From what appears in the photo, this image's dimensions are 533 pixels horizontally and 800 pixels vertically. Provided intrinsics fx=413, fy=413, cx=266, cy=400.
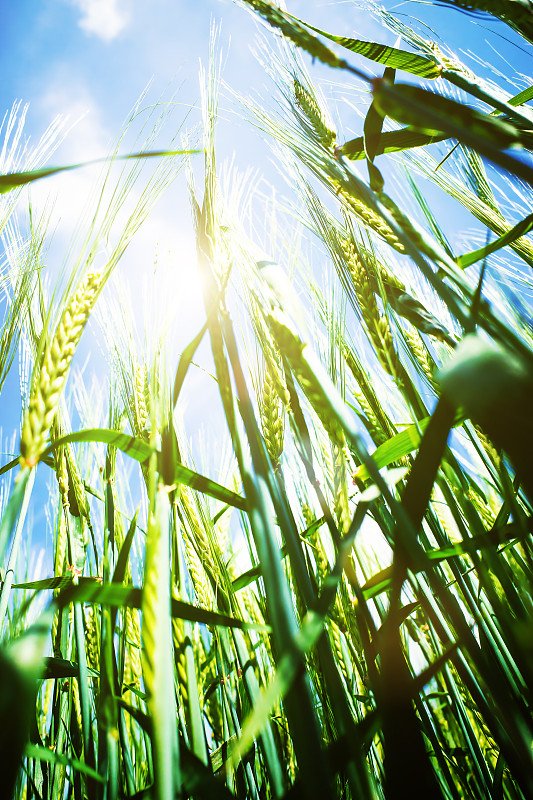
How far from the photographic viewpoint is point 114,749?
40 centimetres

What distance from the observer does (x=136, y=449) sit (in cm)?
40

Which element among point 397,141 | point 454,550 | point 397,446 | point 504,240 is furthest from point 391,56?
point 454,550

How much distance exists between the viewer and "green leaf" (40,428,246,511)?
379 millimetres

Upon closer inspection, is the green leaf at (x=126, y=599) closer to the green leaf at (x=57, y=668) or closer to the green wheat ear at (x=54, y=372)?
the green wheat ear at (x=54, y=372)

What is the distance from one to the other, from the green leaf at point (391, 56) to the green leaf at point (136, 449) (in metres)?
0.61

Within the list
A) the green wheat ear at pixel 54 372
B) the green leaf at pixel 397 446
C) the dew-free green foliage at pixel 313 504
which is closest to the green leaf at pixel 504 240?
the dew-free green foliage at pixel 313 504

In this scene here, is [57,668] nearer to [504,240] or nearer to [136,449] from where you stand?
[136,449]

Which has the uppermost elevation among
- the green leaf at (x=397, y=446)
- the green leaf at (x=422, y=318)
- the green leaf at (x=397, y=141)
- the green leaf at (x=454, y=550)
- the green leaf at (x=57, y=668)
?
the green leaf at (x=397, y=141)

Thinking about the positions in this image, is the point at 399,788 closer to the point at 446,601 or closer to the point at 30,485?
the point at 446,601

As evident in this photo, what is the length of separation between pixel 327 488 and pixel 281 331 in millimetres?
271

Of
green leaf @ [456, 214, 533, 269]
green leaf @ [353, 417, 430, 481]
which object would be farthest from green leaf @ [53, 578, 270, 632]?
green leaf @ [456, 214, 533, 269]

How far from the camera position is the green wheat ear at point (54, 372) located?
38 cm

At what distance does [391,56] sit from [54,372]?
2.20 ft

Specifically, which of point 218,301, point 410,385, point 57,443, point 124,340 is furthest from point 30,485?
point 410,385
